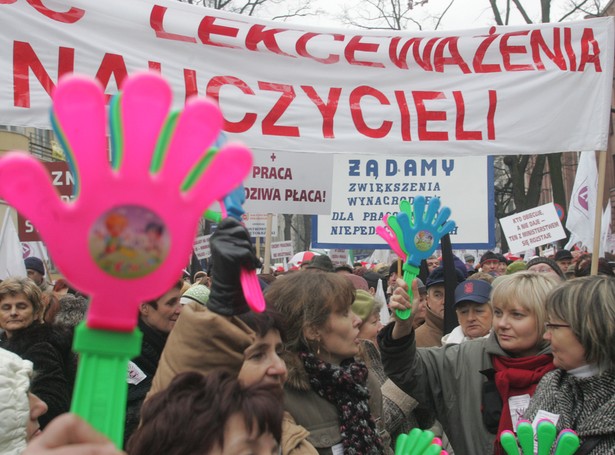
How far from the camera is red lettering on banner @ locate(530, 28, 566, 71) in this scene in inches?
182

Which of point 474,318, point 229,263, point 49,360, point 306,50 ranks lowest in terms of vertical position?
point 49,360

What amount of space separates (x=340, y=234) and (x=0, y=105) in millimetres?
5660

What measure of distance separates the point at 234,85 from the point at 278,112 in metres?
0.29

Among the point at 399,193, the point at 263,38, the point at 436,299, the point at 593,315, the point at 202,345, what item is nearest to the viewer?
the point at 202,345

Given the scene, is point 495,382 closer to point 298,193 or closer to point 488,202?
point 298,193

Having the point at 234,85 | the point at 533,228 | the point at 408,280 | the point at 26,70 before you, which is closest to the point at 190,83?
the point at 234,85

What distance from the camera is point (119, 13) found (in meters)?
4.11

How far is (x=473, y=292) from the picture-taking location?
4270mm

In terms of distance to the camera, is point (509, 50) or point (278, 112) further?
point (509, 50)

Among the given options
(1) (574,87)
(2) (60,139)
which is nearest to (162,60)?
(1) (574,87)

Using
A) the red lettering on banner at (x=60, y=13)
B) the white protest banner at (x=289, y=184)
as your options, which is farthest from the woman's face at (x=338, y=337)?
the white protest banner at (x=289, y=184)

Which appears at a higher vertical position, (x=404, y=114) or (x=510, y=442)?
(x=404, y=114)

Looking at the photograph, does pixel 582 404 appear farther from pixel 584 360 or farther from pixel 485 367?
pixel 485 367

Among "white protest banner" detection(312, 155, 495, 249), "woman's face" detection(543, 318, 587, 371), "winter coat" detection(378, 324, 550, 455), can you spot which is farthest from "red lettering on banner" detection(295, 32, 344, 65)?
"white protest banner" detection(312, 155, 495, 249)
